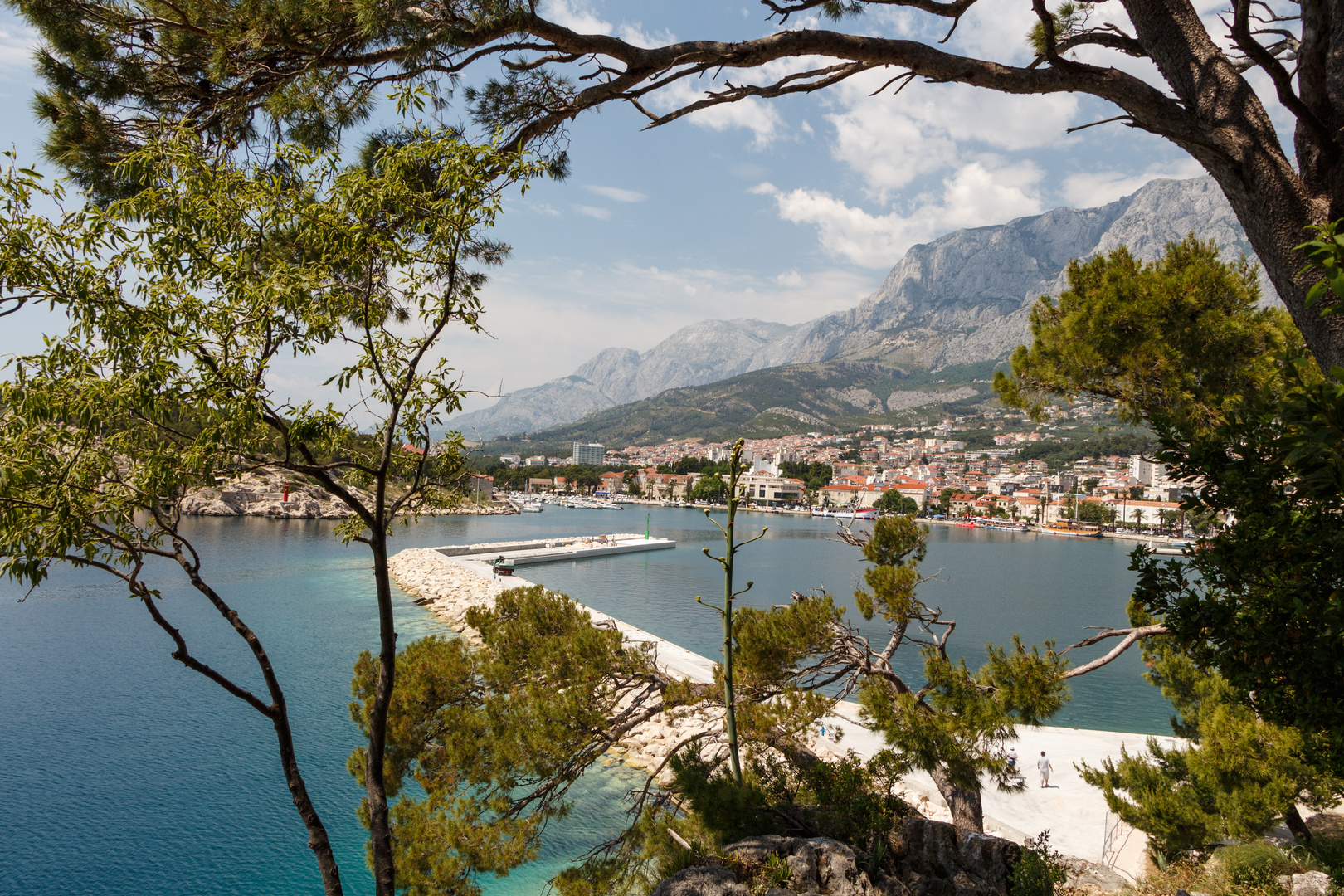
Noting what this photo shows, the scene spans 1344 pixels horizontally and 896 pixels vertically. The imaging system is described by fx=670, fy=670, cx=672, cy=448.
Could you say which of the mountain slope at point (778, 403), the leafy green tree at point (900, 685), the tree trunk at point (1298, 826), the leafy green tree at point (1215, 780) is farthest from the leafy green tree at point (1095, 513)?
the mountain slope at point (778, 403)

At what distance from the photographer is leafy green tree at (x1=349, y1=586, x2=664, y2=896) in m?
4.00

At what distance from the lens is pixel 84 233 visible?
7.15ft

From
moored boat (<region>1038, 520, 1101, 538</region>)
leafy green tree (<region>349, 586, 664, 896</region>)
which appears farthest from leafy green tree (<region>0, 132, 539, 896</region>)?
moored boat (<region>1038, 520, 1101, 538</region>)

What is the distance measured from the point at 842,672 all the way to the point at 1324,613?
10.3 ft

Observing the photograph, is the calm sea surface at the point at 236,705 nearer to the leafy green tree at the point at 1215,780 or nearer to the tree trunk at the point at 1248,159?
the leafy green tree at the point at 1215,780

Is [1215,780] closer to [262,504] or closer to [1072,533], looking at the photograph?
[262,504]

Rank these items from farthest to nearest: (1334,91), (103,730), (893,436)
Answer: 1. (893,436)
2. (103,730)
3. (1334,91)

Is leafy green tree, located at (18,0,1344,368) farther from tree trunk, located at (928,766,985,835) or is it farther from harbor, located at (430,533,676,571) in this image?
harbor, located at (430,533,676,571)

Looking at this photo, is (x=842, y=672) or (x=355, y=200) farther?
Answer: (x=842, y=672)

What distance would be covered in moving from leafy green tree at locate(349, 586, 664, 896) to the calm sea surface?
1.98 metres

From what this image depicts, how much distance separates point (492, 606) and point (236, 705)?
7.85 metres

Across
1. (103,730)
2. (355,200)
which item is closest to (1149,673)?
(355,200)

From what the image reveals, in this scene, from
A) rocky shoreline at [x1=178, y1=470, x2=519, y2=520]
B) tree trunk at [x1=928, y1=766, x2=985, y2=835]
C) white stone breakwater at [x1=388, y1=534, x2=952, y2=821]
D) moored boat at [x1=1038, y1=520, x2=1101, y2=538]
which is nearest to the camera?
tree trunk at [x1=928, y1=766, x2=985, y2=835]

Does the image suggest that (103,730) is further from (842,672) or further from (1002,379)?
(1002,379)
